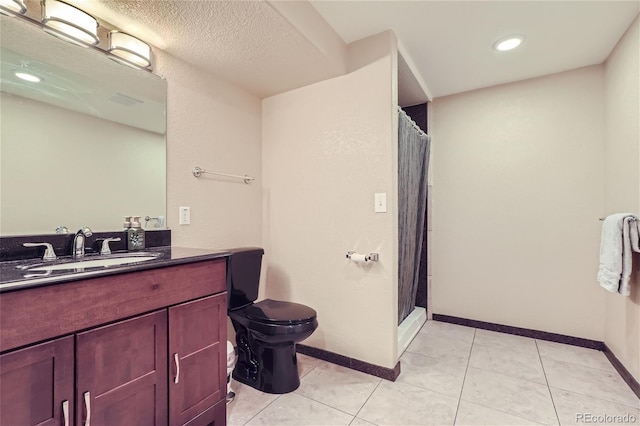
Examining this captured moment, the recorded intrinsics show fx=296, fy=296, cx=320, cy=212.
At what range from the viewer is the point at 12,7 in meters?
1.23

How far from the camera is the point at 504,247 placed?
2.66 meters

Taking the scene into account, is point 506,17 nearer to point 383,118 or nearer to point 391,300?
point 383,118

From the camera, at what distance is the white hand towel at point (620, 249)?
1717 mm

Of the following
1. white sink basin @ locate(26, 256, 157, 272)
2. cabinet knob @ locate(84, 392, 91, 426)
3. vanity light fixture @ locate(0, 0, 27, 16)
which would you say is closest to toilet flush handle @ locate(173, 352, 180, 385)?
cabinet knob @ locate(84, 392, 91, 426)

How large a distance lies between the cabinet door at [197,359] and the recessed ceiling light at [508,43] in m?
2.38

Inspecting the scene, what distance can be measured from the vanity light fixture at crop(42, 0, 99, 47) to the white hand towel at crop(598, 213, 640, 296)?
9.91ft

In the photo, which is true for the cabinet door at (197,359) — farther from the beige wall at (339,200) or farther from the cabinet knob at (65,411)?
the beige wall at (339,200)

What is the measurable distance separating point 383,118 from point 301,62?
0.64 meters

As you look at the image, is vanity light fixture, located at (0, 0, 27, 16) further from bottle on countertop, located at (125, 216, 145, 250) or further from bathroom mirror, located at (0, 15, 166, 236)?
bottle on countertop, located at (125, 216, 145, 250)

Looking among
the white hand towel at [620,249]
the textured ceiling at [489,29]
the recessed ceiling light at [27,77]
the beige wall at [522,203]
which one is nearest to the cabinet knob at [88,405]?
the recessed ceiling light at [27,77]

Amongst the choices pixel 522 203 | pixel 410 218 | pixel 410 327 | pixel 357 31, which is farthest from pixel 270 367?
pixel 522 203

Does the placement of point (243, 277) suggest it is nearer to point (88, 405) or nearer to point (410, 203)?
point (88, 405)

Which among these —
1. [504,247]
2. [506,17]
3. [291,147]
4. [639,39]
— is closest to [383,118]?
[291,147]

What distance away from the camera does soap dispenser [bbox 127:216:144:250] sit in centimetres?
157
